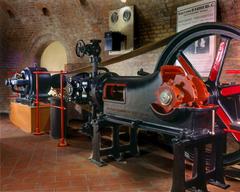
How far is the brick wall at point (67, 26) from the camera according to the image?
533 centimetres

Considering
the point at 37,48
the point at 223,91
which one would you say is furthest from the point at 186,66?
the point at 37,48

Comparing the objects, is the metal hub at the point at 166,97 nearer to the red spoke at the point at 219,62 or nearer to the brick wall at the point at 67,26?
the red spoke at the point at 219,62

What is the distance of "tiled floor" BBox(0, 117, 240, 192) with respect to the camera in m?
2.98

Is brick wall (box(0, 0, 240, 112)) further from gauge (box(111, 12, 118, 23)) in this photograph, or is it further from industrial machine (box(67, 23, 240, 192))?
industrial machine (box(67, 23, 240, 192))

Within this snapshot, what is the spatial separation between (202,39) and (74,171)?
2.63 metres

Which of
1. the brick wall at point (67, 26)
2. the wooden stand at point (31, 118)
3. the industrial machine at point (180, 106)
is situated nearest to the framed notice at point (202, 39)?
the brick wall at point (67, 26)

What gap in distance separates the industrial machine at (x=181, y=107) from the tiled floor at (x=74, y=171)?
12.6 inches

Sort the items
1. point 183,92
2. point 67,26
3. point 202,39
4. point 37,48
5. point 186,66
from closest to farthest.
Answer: point 183,92 < point 186,66 < point 202,39 < point 67,26 < point 37,48

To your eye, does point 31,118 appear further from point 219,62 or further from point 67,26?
point 219,62

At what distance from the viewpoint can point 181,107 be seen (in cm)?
260

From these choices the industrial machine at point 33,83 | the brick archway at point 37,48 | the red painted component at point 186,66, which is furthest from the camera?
the brick archway at point 37,48

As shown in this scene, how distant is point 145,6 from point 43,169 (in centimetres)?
354

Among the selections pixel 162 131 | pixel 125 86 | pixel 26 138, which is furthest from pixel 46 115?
pixel 162 131

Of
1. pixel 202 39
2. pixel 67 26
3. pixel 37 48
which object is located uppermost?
pixel 67 26
